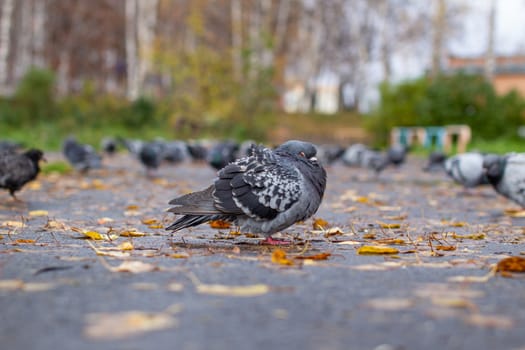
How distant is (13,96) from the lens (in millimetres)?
26516

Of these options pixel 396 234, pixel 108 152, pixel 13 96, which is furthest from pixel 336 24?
pixel 396 234

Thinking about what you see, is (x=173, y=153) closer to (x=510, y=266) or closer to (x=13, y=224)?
(x=13, y=224)

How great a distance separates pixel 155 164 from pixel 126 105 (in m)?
17.1

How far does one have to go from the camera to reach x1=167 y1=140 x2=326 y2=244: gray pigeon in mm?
4586

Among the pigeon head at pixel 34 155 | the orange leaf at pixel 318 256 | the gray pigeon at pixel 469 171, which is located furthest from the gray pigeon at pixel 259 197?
the gray pigeon at pixel 469 171

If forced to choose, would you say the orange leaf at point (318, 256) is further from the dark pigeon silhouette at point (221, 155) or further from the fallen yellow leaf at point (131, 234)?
the dark pigeon silhouette at point (221, 155)

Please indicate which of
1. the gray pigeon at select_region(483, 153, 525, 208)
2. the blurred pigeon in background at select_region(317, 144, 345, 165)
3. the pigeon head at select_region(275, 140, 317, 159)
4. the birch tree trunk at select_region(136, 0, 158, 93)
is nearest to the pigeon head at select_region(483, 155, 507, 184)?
the gray pigeon at select_region(483, 153, 525, 208)

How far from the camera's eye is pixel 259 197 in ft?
15.1

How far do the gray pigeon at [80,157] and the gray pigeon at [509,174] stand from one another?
26.0 feet

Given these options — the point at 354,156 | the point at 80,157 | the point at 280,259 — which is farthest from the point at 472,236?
the point at 354,156

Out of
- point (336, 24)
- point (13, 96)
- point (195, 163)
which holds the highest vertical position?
point (336, 24)

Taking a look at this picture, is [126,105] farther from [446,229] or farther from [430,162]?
[446,229]

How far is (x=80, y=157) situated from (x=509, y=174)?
8.47m

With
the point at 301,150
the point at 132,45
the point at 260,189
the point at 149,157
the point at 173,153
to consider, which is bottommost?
the point at 173,153
